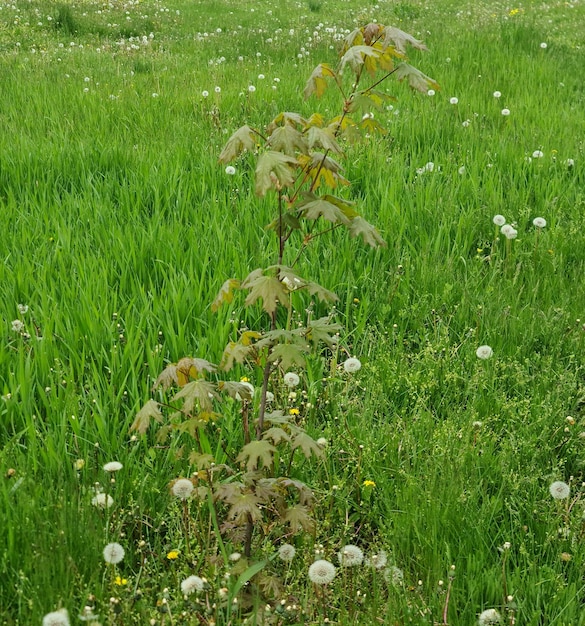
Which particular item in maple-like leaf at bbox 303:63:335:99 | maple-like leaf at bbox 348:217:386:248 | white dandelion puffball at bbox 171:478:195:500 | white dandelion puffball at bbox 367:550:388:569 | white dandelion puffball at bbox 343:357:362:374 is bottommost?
white dandelion puffball at bbox 367:550:388:569

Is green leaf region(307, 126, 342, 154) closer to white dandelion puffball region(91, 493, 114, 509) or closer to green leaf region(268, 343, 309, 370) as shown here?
green leaf region(268, 343, 309, 370)

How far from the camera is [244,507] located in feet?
5.69

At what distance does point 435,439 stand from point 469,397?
418mm

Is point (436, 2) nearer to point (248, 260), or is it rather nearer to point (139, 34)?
point (139, 34)

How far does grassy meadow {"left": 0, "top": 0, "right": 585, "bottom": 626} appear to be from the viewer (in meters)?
1.83

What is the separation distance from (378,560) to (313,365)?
1.03 m

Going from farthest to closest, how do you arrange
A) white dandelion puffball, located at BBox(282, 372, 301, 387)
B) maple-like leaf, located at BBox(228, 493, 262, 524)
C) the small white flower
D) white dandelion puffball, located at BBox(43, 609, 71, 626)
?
the small white flower → white dandelion puffball, located at BBox(282, 372, 301, 387) → maple-like leaf, located at BBox(228, 493, 262, 524) → white dandelion puffball, located at BBox(43, 609, 71, 626)

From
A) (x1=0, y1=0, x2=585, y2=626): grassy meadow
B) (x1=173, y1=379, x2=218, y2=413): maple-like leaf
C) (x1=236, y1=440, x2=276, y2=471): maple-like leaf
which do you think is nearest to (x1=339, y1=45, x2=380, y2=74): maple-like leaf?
(x1=173, y1=379, x2=218, y2=413): maple-like leaf

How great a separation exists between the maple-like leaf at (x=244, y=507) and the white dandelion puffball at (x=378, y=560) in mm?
367

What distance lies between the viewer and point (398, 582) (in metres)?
1.86

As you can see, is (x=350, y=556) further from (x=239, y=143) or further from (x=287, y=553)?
(x=239, y=143)

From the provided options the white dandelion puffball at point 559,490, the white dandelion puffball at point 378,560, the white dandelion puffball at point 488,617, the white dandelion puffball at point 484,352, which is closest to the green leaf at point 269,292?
the white dandelion puffball at point 378,560

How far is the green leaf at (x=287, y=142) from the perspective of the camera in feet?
5.54

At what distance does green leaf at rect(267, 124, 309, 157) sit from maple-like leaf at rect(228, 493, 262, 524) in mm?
921
